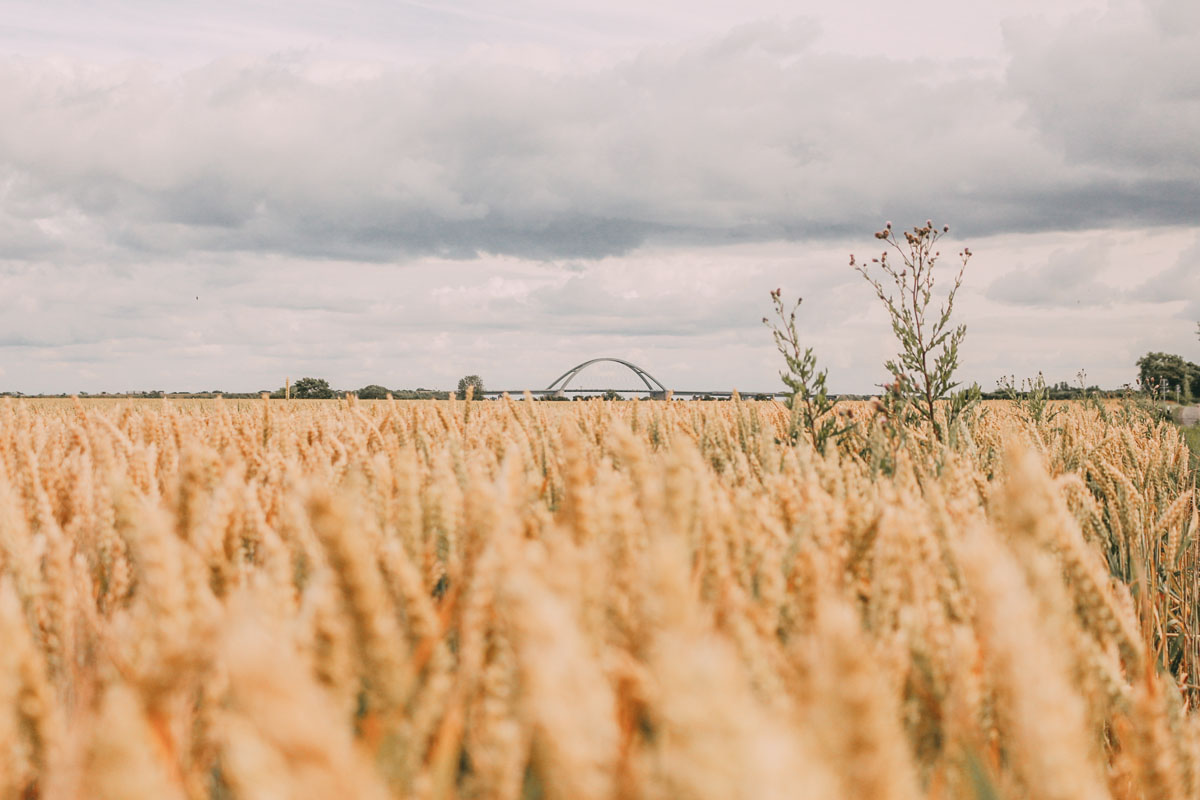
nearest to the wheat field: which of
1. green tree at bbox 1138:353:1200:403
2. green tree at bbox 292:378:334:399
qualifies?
green tree at bbox 1138:353:1200:403

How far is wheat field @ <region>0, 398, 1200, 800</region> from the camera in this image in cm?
44

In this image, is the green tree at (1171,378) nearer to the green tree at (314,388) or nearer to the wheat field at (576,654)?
the wheat field at (576,654)

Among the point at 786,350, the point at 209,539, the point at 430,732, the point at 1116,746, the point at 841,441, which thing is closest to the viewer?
the point at 430,732

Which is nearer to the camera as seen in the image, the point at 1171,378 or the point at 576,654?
the point at 576,654

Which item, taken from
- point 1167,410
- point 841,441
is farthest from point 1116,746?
point 1167,410

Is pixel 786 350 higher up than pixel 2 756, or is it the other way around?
pixel 786 350

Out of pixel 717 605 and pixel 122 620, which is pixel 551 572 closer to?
pixel 717 605

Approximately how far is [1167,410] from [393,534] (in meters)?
12.8

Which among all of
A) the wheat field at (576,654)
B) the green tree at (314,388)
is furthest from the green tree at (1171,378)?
the green tree at (314,388)

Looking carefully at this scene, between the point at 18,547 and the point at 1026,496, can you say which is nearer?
the point at 1026,496

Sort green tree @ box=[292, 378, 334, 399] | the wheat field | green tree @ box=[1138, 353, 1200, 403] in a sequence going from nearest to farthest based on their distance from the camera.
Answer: the wheat field → green tree @ box=[1138, 353, 1200, 403] → green tree @ box=[292, 378, 334, 399]

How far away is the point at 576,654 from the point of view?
488 mm

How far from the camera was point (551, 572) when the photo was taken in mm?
766

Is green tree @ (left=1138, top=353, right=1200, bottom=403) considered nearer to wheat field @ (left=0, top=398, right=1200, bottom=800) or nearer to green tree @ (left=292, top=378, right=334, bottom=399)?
wheat field @ (left=0, top=398, right=1200, bottom=800)
